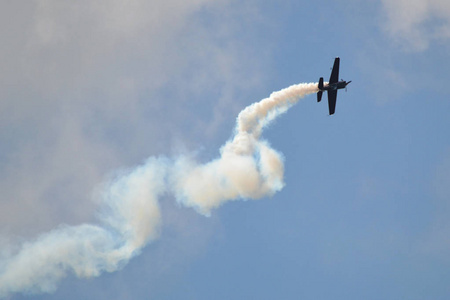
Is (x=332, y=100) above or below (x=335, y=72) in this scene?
below

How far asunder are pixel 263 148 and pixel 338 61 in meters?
13.5

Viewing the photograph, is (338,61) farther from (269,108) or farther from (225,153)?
(225,153)

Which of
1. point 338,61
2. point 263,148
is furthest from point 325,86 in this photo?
point 263,148

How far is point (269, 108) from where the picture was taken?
9888 cm

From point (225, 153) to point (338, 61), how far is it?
17139mm

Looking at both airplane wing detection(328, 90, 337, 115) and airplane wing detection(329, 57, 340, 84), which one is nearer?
airplane wing detection(329, 57, 340, 84)

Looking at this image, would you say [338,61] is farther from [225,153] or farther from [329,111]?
[225,153]

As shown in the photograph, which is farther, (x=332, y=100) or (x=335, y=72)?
(x=332, y=100)

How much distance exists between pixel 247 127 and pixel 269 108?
3.65 metres

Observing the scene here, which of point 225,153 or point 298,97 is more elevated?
point 298,97

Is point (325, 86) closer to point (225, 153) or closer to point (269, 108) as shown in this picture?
point (269, 108)

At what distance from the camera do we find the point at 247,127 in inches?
3851

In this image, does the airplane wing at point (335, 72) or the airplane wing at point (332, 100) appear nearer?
the airplane wing at point (335, 72)

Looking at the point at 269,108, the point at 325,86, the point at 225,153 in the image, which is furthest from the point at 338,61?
the point at 225,153
